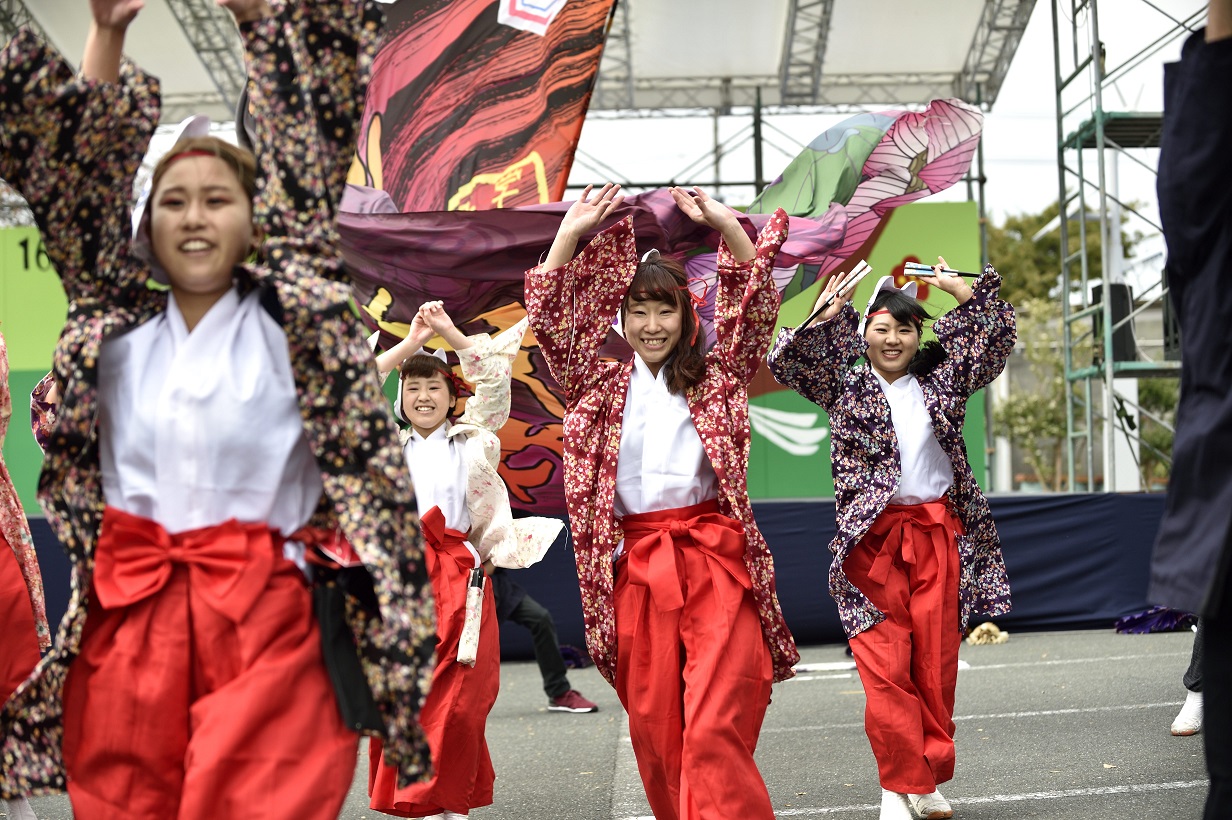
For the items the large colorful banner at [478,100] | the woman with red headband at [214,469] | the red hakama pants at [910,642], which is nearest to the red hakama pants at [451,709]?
the red hakama pants at [910,642]

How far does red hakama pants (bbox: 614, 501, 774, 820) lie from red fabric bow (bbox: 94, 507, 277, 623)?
1682 millimetres

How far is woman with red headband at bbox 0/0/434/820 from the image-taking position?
2.42 meters

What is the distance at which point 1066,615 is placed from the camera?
10.6m

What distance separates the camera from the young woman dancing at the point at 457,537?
464cm

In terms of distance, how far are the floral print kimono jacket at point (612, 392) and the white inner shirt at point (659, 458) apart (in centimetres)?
4

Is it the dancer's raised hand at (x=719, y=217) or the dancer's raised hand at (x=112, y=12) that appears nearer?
the dancer's raised hand at (x=112, y=12)

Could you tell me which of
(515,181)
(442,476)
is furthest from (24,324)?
(442,476)

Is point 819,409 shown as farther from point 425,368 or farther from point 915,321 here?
point 425,368

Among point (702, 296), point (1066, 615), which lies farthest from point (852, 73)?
point (702, 296)

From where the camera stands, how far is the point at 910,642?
4.91 metres

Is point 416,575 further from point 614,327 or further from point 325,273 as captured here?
point 614,327

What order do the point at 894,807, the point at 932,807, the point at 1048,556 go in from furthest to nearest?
1. the point at 1048,556
2. the point at 932,807
3. the point at 894,807

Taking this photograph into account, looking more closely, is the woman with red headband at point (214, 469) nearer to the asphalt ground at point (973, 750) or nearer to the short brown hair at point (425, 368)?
the short brown hair at point (425, 368)

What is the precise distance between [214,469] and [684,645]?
189 cm
